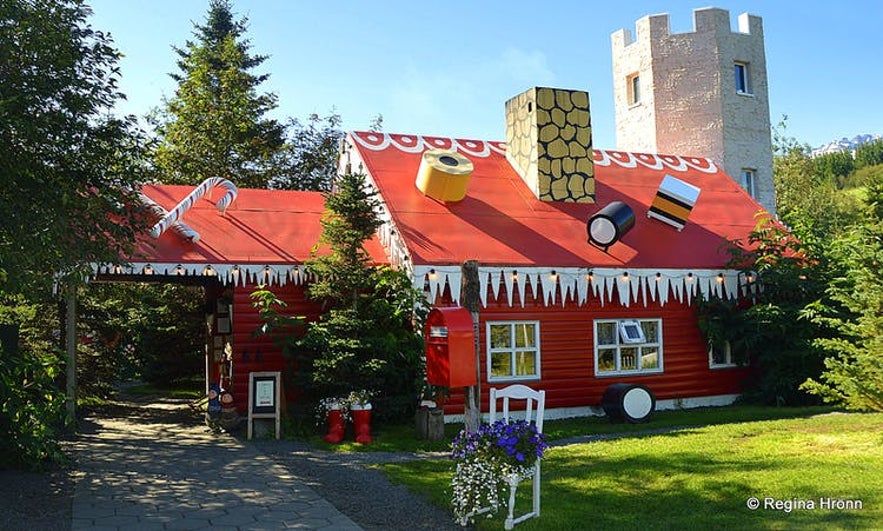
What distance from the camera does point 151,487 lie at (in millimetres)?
8438

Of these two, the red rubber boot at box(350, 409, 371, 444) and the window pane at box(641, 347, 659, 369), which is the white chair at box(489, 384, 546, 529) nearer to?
the red rubber boot at box(350, 409, 371, 444)

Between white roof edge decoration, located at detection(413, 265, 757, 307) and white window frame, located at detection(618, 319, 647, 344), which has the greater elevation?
white roof edge decoration, located at detection(413, 265, 757, 307)

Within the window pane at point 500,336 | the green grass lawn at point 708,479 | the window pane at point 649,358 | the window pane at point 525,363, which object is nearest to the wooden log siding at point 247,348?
the window pane at point 500,336

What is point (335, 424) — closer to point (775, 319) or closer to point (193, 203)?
point (193, 203)

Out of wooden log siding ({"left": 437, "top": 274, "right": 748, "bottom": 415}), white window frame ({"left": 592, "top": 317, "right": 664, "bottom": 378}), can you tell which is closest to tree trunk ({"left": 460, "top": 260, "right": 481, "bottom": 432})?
wooden log siding ({"left": 437, "top": 274, "right": 748, "bottom": 415})

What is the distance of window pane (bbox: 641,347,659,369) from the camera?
14883 millimetres

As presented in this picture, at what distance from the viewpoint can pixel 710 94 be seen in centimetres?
2612

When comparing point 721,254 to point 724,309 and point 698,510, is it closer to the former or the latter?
point 724,309

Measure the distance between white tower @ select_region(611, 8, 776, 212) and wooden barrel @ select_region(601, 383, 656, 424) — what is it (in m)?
15.0

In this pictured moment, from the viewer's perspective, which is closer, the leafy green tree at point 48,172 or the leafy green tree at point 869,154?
the leafy green tree at point 48,172

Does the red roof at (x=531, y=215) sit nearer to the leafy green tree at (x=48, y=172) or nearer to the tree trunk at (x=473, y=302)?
the tree trunk at (x=473, y=302)

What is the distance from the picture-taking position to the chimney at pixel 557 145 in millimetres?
15992

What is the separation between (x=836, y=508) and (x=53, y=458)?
8.64 metres

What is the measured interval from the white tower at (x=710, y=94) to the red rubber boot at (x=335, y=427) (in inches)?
729
